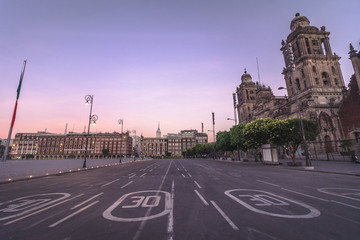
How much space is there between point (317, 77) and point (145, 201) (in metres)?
60.4

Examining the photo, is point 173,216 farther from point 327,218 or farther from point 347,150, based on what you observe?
point 347,150

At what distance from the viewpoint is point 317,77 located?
4753cm

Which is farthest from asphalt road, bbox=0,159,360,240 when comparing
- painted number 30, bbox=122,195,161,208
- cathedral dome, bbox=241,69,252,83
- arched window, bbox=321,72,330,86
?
cathedral dome, bbox=241,69,252,83

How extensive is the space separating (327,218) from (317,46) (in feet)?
214

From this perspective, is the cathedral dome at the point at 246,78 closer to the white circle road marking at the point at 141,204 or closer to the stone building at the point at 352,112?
the stone building at the point at 352,112

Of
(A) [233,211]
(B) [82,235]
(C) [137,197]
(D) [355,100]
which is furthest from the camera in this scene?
(D) [355,100]

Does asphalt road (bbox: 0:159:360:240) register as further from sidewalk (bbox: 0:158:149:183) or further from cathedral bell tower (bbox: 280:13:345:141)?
cathedral bell tower (bbox: 280:13:345:141)

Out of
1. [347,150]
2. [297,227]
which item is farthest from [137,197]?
[347,150]

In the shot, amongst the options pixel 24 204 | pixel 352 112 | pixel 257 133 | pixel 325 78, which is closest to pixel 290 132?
pixel 257 133

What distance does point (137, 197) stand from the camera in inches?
299

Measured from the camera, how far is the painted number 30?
640 cm

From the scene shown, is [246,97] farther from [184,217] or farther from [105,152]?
[105,152]

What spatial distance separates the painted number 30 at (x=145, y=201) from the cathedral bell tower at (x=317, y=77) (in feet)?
164

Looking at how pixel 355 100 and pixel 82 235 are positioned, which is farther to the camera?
pixel 355 100
